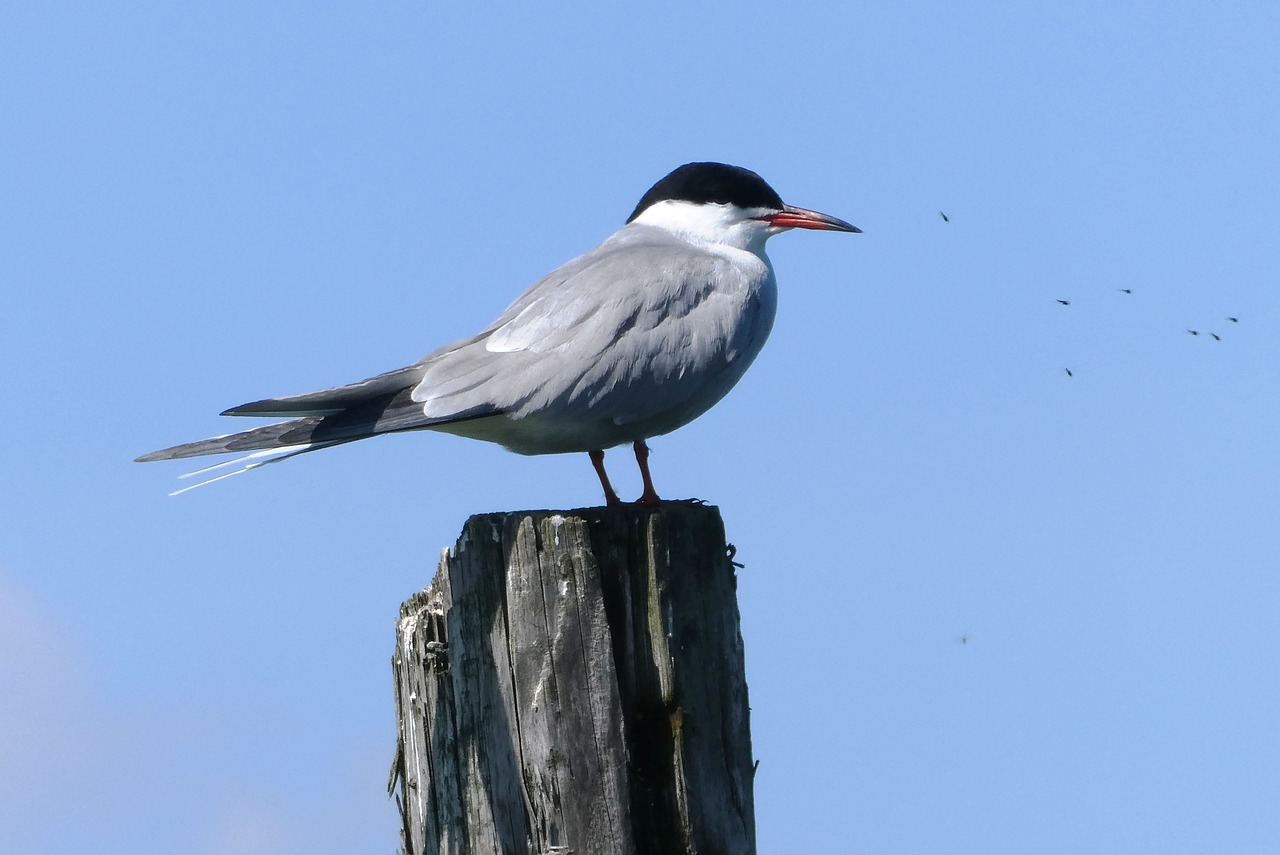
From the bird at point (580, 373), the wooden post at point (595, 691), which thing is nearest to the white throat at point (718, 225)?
the bird at point (580, 373)

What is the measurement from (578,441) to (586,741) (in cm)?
161

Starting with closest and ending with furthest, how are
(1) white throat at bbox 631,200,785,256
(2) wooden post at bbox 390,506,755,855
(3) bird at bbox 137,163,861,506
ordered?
(2) wooden post at bbox 390,506,755,855
(3) bird at bbox 137,163,861,506
(1) white throat at bbox 631,200,785,256

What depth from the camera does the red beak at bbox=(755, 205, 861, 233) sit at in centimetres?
666

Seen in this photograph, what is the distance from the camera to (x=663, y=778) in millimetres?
3795

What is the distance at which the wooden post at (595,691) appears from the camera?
3.68 m

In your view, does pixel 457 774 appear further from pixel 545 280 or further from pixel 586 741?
pixel 545 280

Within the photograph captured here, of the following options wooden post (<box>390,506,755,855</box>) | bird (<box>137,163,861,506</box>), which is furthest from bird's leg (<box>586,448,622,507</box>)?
wooden post (<box>390,506,755,855</box>)

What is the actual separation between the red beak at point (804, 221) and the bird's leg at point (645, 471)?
5.83 ft

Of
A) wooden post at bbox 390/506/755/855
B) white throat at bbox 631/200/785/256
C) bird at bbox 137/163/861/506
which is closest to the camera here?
wooden post at bbox 390/506/755/855

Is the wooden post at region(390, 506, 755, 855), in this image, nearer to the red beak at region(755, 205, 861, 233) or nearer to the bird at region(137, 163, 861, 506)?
the bird at region(137, 163, 861, 506)

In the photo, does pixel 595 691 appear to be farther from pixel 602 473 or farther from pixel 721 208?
pixel 721 208

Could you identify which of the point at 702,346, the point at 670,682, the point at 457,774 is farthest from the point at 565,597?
the point at 702,346

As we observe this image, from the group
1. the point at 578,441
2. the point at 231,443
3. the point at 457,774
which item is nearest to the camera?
the point at 457,774

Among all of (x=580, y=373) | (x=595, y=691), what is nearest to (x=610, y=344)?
(x=580, y=373)
